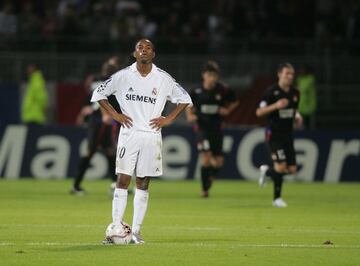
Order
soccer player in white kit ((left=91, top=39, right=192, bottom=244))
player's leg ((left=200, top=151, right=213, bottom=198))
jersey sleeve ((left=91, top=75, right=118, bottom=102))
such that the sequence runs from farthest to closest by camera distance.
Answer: player's leg ((left=200, top=151, right=213, bottom=198)) < jersey sleeve ((left=91, top=75, right=118, bottom=102)) < soccer player in white kit ((left=91, top=39, right=192, bottom=244))

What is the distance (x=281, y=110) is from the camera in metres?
19.3

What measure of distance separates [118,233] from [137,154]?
38.0 inches

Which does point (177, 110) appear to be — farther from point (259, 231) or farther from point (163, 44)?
point (163, 44)

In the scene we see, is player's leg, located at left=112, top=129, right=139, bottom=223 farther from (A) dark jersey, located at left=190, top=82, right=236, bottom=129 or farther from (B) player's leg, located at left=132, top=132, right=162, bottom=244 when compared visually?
(A) dark jersey, located at left=190, top=82, right=236, bottom=129

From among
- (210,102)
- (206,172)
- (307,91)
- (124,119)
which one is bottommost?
(206,172)

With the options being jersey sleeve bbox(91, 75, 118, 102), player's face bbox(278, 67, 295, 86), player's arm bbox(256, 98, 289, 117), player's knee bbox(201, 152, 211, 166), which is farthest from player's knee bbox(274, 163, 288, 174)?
jersey sleeve bbox(91, 75, 118, 102)

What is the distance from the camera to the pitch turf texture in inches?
440

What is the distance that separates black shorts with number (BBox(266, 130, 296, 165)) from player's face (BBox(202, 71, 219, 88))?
2294mm

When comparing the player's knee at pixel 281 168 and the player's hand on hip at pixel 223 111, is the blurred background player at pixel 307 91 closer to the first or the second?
the player's hand on hip at pixel 223 111

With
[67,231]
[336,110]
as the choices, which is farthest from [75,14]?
[67,231]

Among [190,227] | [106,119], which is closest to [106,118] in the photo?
[106,119]

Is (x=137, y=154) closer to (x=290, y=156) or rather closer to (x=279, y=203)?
(x=279, y=203)

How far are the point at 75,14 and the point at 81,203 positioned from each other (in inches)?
442

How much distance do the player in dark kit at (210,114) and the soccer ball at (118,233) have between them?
8865 millimetres
